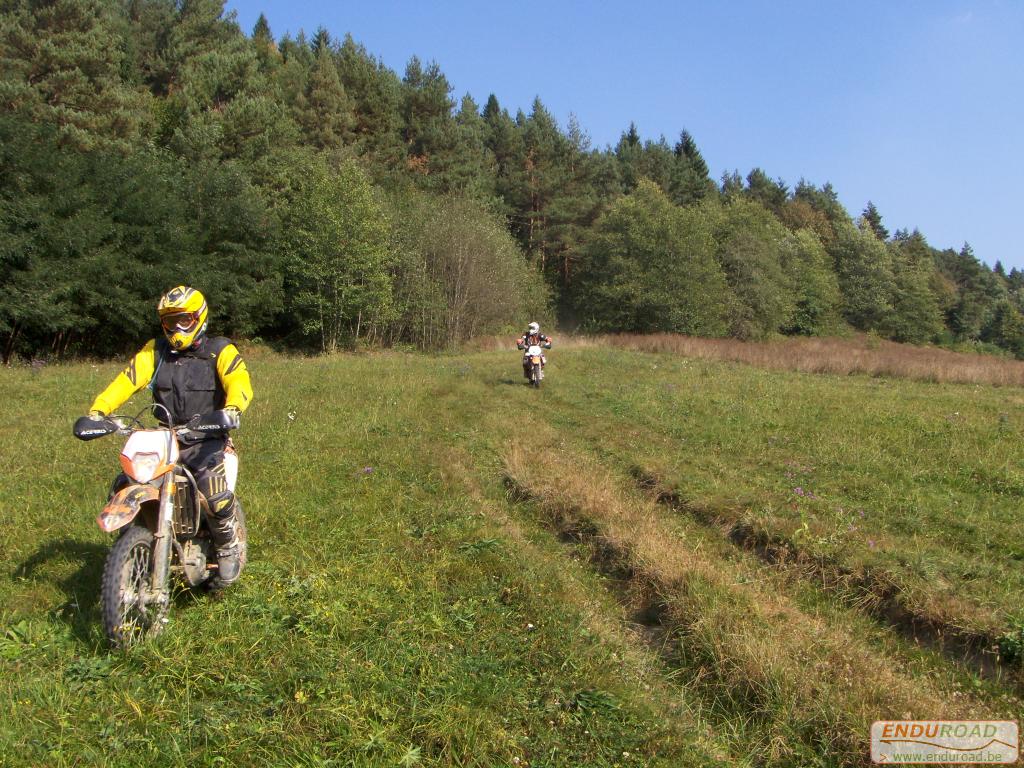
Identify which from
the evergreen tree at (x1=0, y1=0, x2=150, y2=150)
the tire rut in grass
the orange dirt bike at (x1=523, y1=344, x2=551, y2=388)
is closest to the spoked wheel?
the tire rut in grass

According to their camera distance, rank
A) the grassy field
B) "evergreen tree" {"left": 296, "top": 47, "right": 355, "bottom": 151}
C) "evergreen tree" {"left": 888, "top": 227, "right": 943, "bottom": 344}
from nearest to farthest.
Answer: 1. the grassy field
2. "evergreen tree" {"left": 296, "top": 47, "right": 355, "bottom": 151}
3. "evergreen tree" {"left": 888, "top": 227, "right": 943, "bottom": 344}

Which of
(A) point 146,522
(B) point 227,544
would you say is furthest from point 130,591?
(B) point 227,544

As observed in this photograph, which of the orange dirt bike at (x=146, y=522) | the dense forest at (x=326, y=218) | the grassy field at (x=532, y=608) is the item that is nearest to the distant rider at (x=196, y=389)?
the orange dirt bike at (x=146, y=522)

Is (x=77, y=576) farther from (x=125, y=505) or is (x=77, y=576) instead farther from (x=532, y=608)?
(x=532, y=608)

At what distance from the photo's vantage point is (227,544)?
449 cm

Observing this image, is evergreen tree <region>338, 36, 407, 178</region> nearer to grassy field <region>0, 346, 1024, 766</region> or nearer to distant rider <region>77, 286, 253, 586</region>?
grassy field <region>0, 346, 1024, 766</region>

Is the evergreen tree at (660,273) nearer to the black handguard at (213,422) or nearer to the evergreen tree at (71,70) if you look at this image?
the evergreen tree at (71,70)

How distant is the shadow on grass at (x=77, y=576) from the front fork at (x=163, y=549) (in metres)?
0.49

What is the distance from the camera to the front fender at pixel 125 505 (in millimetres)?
3611

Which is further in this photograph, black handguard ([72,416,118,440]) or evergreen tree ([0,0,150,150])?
evergreen tree ([0,0,150,150])

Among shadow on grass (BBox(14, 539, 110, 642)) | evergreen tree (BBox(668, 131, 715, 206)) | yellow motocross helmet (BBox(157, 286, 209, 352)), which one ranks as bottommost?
shadow on grass (BBox(14, 539, 110, 642))

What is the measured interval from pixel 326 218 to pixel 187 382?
1187 inches

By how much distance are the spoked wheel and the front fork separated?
0.19 ft

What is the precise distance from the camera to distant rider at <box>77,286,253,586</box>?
429cm
